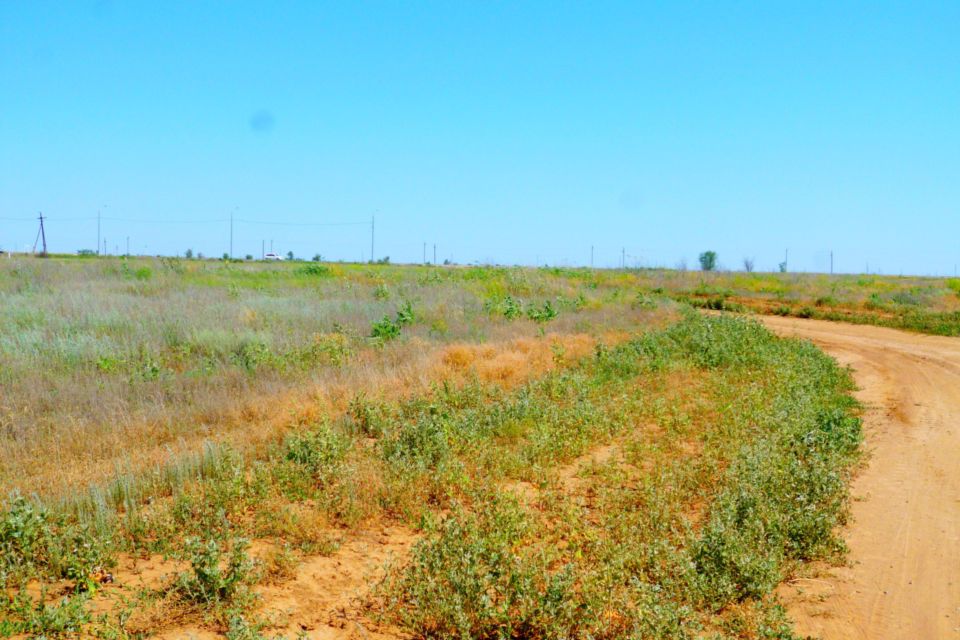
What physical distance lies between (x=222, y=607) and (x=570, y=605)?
2181 millimetres

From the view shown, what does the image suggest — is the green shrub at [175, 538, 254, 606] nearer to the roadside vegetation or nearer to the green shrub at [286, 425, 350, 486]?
the green shrub at [286, 425, 350, 486]

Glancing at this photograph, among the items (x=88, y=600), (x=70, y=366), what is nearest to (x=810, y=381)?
(x=88, y=600)

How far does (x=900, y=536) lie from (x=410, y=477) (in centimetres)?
431

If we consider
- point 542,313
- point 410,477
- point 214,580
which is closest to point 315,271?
point 542,313

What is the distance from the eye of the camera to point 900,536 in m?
6.12

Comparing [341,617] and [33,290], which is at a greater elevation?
[33,290]

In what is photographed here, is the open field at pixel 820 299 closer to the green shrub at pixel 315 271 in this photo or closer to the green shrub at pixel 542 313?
the green shrub at pixel 542 313

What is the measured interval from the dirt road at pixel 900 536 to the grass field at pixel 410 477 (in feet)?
0.90

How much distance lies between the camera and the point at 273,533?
5648 mm

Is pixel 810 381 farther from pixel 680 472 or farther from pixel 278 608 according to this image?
pixel 278 608

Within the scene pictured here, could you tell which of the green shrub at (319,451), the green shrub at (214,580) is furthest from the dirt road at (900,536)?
the green shrub at (319,451)

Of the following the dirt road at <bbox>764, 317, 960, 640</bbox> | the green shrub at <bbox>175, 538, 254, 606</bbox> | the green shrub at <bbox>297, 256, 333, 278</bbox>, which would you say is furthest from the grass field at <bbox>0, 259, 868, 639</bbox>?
the green shrub at <bbox>297, 256, 333, 278</bbox>

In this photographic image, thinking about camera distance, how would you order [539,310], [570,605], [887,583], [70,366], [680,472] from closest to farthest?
1. [570,605]
2. [887,583]
3. [680,472]
4. [70,366]
5. [539,310]

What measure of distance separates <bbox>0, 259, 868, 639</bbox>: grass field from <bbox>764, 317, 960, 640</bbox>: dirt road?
0.28 meters
